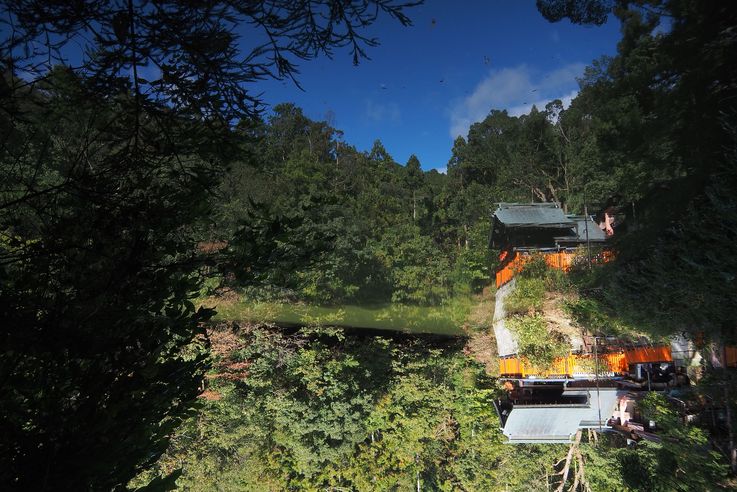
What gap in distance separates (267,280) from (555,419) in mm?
8879

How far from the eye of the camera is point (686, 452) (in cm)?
580

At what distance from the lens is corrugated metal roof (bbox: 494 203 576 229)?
468 inches

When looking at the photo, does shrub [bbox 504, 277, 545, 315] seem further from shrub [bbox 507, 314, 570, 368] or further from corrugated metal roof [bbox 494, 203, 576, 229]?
corrugated metal roof [bbox 494, 203, 576, 229]

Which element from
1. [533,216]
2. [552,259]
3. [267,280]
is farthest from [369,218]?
[267,280]

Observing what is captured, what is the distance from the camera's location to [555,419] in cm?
857

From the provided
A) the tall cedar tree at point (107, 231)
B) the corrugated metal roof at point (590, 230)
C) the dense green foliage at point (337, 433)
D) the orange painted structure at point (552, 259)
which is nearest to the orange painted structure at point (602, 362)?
the dense green foliage at point (337, 433)

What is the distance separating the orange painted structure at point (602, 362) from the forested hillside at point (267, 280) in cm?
90

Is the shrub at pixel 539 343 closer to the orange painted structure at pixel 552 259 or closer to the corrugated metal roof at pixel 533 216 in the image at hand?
the orange painted structure at pixel 552 259

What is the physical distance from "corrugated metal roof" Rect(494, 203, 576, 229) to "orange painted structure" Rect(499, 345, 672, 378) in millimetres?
4475

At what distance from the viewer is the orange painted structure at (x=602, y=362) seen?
8.29 meters

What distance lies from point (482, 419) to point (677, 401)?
4450mm

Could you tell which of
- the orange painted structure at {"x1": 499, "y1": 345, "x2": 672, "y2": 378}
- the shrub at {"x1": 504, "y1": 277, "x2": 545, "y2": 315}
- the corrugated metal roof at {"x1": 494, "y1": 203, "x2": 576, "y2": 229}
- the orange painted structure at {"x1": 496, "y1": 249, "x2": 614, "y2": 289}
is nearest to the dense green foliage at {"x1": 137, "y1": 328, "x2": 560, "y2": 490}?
the orange painted structure at {"x1": 499, "y1": 345, "x2": 672, "y2": 378}

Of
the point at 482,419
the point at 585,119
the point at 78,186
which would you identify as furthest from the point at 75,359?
the point at 585,119

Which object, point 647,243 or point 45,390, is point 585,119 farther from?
point 45,390
